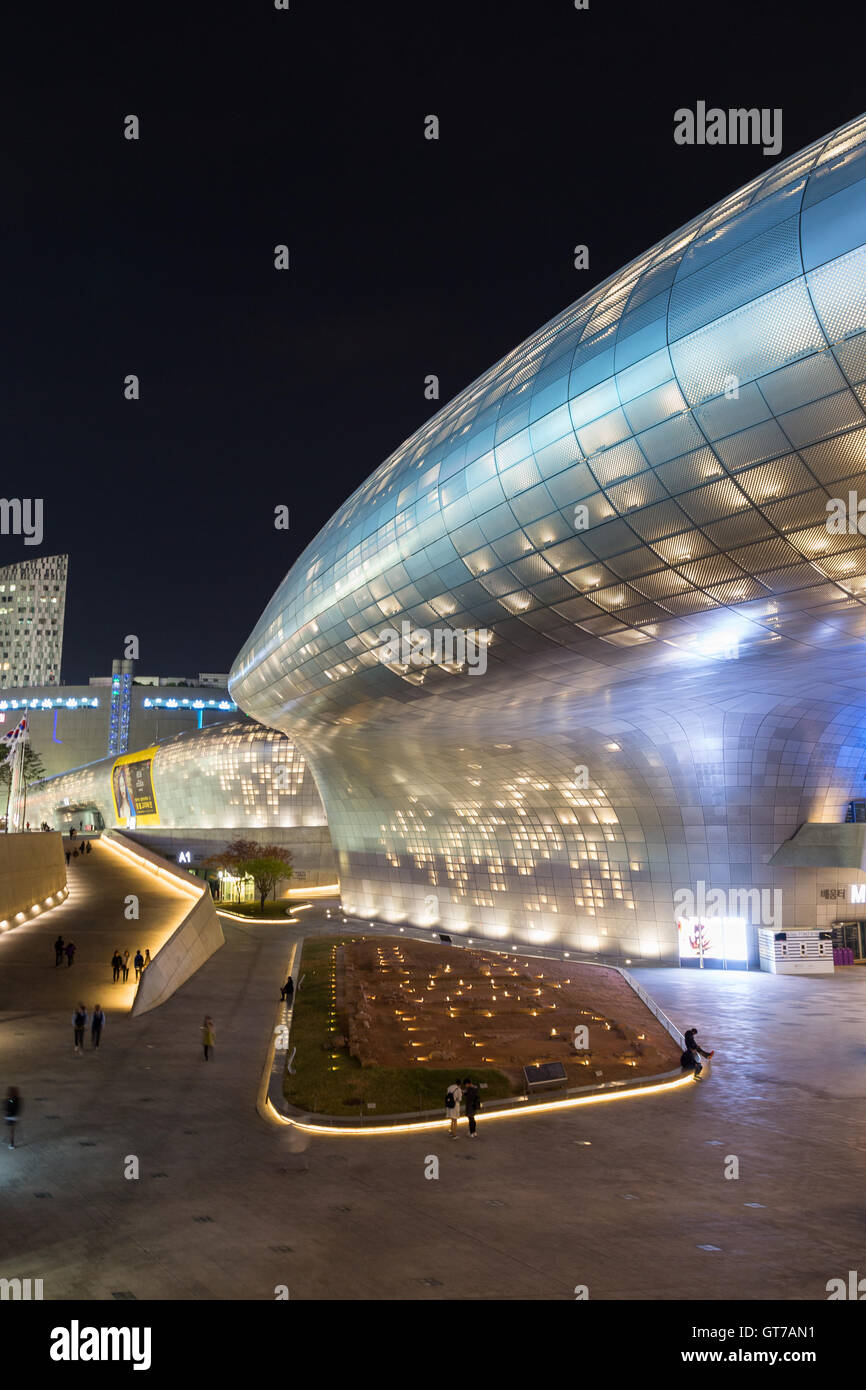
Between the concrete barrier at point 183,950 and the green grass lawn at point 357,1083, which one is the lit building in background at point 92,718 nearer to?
the concrete barrier at point 183,950

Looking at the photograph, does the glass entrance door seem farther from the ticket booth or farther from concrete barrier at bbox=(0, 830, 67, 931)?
concrete barrier at bbox=(0, 830, 67, 931)

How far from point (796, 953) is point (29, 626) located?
185 metres

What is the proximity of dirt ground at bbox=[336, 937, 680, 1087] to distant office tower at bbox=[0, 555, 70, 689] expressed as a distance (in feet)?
565

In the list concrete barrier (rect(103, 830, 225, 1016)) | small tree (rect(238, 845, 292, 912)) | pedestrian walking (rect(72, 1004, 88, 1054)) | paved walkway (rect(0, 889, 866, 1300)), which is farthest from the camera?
small tree (rect(238, 845, 292, 912))

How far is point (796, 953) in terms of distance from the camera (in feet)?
107

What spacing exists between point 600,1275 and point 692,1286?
0.92 m

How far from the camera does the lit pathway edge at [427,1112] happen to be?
1518cm

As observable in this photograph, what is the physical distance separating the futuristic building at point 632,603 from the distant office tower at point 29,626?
154886 millimetres

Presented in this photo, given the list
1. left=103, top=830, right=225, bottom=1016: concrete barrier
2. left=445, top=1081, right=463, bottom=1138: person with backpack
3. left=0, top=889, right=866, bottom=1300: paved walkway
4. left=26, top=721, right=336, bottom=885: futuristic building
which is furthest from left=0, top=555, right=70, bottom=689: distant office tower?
left=445, top=1081, right=463, bottom=1138: person with backpack

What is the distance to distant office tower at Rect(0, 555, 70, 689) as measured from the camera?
186m

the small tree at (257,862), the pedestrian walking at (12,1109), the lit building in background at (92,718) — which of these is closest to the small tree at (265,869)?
the small tree at (257,862)

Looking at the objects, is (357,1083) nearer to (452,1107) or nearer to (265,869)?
(452,1107)

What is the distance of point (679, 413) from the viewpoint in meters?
15.6
